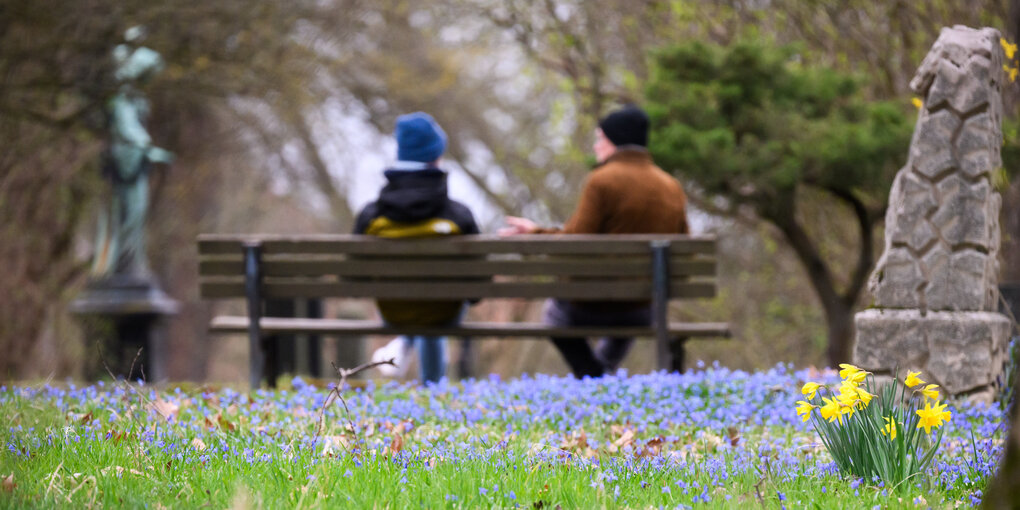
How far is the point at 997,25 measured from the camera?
316 inches

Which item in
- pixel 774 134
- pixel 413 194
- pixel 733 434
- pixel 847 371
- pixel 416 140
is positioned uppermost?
pixel 774 134

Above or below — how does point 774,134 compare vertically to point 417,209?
above

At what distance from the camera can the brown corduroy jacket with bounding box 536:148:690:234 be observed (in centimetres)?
594

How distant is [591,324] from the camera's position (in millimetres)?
5887

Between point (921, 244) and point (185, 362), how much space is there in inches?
447

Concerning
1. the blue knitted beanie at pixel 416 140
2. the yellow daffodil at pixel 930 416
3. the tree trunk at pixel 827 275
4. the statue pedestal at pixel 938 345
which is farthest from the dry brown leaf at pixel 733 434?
the tree trunk at pixel 827 275

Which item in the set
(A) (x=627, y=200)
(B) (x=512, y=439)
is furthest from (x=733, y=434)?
(A) (x=627, y=200)

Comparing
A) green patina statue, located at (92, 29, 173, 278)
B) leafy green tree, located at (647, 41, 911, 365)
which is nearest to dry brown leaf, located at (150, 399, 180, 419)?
leafy green tree, located at (647, 41, 911, 365)

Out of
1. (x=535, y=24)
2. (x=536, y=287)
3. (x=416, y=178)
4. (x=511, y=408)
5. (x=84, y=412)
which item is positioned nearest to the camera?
(x=84, y=412)

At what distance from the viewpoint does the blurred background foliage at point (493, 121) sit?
24.4 ft

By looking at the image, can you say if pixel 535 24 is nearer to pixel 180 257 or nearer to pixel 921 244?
pixel 180 257

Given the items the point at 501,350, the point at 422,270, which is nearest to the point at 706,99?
the point at 422,270

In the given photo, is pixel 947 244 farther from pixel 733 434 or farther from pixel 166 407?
pixel 166 407

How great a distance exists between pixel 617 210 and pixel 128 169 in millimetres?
4255
